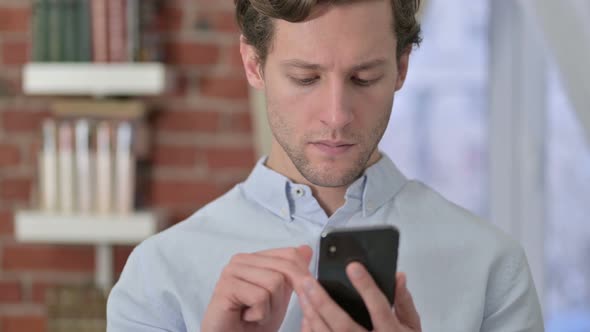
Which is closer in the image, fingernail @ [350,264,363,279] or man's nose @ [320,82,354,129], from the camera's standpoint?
fingernail @ [350,264,363,279]

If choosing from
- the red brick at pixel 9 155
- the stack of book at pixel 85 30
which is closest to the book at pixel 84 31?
the stack of book at pixel 85 30

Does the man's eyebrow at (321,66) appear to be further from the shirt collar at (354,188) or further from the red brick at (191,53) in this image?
the red brick at (191,53)

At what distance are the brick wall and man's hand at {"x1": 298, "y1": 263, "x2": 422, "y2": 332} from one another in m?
1.55

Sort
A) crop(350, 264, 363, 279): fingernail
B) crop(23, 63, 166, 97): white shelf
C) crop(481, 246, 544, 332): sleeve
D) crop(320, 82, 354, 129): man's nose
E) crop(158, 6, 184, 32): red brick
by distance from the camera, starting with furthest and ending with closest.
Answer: crop(158, 6, 184, 32): red brick, crop(23, 63, 166, 97): white shelf, crop(481, 246, 544, 332): sleeve, crop(320, 82, 354, 129): man's nose, crop(350, 264, 363, 279): fingernail

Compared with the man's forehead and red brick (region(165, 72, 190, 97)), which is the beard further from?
red brick (region(165, 72, 190, 97))

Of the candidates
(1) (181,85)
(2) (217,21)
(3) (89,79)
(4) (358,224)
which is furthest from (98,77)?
(4) (358,224)

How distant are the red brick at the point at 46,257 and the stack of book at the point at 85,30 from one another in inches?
20.6

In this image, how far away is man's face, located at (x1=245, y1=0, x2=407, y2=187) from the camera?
1.07m

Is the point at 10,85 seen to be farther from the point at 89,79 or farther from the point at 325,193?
the point at 325,193

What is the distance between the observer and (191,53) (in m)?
2.45

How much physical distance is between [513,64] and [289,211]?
1.64 metres

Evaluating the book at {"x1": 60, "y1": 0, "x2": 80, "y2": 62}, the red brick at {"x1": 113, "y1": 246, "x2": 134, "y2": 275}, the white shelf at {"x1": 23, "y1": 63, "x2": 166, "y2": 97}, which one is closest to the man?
the white shelf at {"x1": 23, "y1": 63, "x2": 166, "y2": 97}

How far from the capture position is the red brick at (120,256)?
8.13ft

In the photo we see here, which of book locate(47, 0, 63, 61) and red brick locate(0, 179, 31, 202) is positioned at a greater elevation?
book locate(47, 0, 63, 61)
